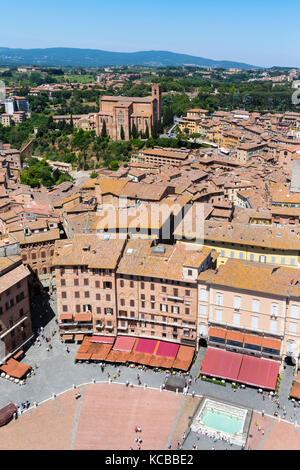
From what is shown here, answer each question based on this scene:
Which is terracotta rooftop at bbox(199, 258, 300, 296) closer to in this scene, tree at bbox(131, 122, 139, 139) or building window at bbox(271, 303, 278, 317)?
building window at bbox(271, 303, 278, 317)

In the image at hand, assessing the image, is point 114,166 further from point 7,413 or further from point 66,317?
point 7,413

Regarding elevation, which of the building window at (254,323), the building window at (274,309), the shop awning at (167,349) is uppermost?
the building window at (274,309)

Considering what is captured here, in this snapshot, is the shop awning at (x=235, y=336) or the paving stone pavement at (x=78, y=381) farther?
the shop awning at (x=235, y=336)

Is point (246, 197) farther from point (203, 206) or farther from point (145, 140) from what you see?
point (145, 140)

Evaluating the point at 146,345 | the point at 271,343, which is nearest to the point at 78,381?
the point at 146,345

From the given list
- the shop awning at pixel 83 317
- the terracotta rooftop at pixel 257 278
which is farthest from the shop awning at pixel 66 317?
the terracotta rooftop at pixel 257 278

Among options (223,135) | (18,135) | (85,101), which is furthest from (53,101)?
(223,135)

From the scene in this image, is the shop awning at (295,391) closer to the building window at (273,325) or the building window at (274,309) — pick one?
the building window at (273,325)
